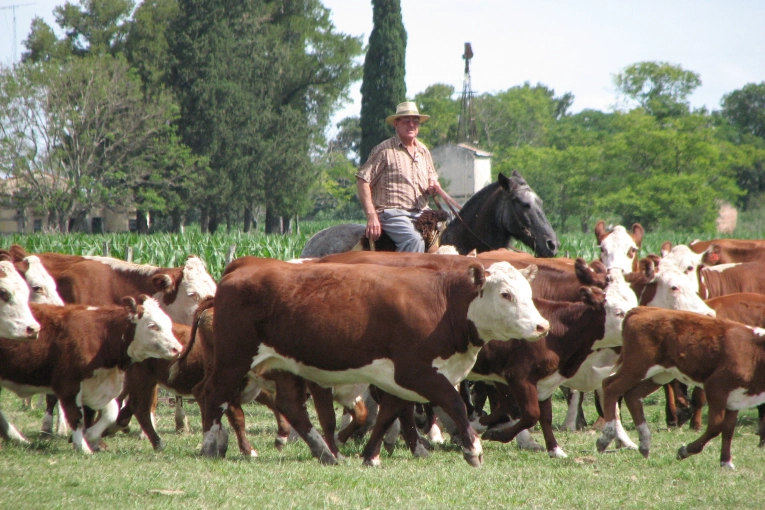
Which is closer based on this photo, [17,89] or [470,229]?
[470,229]

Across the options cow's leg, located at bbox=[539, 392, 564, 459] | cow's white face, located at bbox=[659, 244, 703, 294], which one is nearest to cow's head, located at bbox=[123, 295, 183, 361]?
cow's leg, located at bbox=[539, 392, 564, 459]

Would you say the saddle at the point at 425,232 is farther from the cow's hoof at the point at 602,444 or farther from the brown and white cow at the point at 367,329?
the cow's hoof at the point at 602,444

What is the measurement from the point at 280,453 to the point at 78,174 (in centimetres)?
4143

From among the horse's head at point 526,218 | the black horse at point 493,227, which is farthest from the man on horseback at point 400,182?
the horse's head at point 526,218

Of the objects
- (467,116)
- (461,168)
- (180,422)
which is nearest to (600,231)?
(180,422)

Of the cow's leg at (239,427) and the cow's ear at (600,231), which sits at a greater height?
the cow's ear at (600,231)

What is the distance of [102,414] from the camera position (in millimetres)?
7938

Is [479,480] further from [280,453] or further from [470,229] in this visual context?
[470,229]

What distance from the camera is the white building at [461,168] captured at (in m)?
63.3

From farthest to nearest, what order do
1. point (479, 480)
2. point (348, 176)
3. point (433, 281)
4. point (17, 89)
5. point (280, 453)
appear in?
point (348, 176) < point (17, 89) < point (280, 453) < point (433, 281) < point (479, 480)

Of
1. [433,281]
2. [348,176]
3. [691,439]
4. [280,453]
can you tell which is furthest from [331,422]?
[348,176]

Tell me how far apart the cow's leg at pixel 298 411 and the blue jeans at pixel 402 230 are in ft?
9.33

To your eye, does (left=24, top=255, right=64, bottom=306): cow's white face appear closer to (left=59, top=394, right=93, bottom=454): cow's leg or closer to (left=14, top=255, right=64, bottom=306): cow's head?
(left=14, top=255, right=64, bottom=306): cow's head

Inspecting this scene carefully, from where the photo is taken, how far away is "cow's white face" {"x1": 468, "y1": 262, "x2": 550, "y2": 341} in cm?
670
